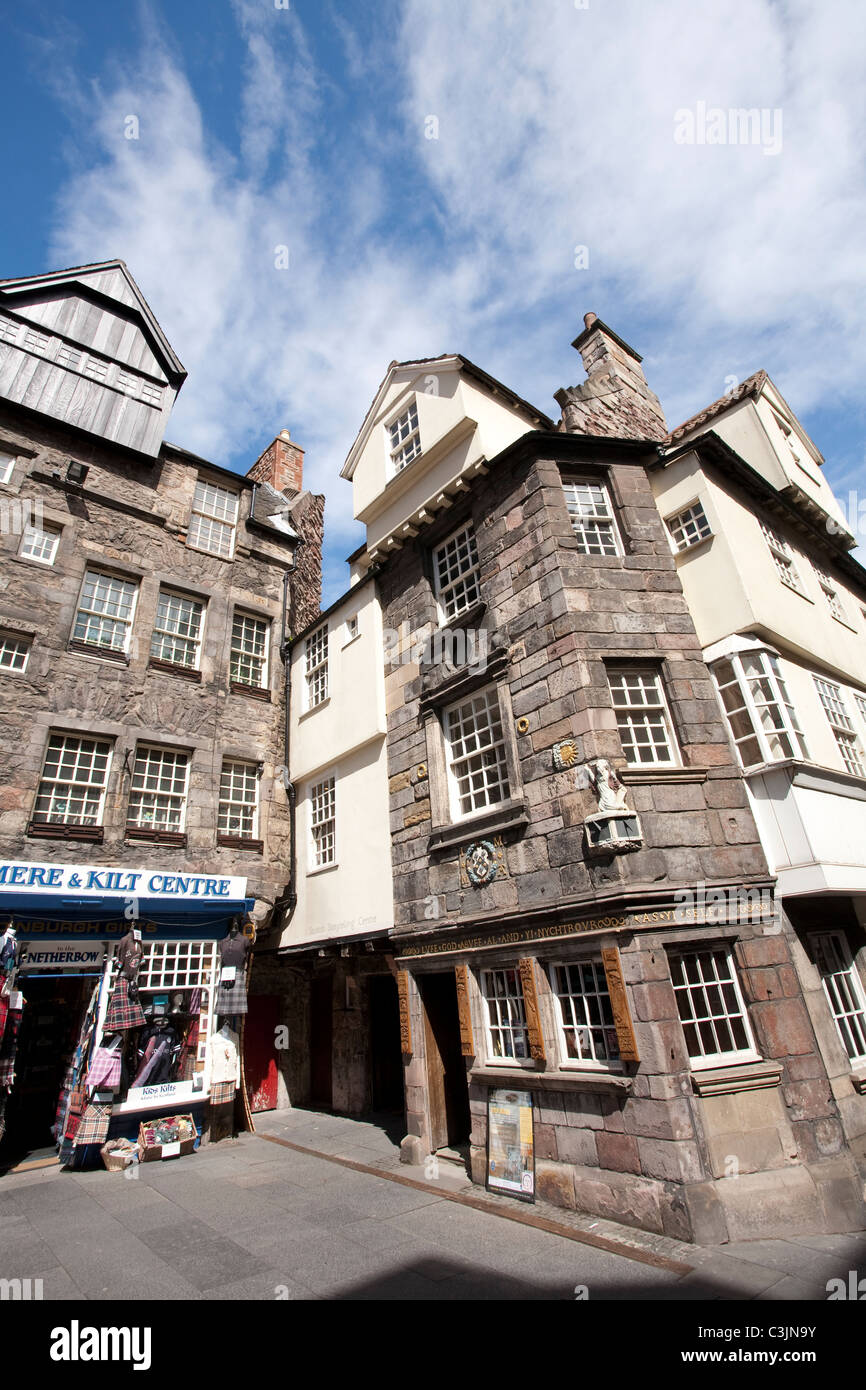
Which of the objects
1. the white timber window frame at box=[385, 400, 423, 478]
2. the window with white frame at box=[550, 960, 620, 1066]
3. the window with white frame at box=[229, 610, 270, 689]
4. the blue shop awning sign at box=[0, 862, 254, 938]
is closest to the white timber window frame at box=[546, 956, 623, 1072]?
the window with white frame at box=[550, 960, 620, 1066]

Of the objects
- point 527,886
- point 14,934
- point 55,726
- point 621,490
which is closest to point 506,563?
point 621,490

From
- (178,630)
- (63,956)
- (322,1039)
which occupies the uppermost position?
(178,630)

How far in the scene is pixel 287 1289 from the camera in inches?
227

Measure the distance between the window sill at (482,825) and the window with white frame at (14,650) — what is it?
8.76 m

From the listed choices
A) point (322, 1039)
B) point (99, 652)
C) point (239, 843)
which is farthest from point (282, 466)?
point (322, 1039)

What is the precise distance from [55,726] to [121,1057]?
19.9 feet

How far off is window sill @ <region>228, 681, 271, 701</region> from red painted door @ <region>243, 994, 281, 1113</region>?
7145 mm

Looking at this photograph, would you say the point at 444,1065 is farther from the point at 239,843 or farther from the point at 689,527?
the point at 689,527

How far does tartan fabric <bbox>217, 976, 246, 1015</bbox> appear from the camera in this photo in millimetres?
12133

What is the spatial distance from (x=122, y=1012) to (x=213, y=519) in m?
11.4

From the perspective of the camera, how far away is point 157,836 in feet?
41.9

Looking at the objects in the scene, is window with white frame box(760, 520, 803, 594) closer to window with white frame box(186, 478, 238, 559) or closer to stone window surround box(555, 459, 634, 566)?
stone window surround box(555, 459, 634, 566)

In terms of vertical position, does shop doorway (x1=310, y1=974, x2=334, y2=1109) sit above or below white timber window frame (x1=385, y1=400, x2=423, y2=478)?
below
